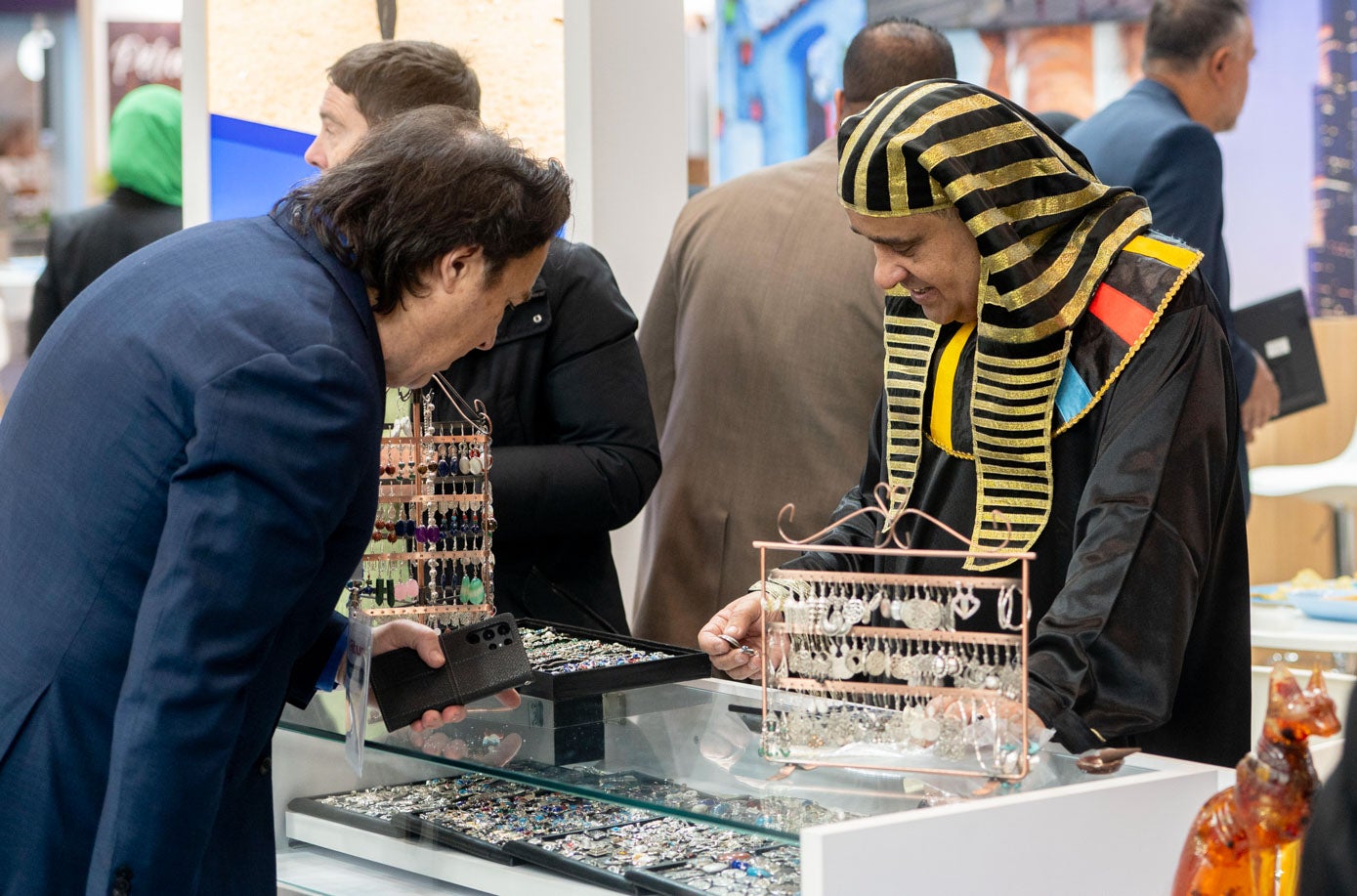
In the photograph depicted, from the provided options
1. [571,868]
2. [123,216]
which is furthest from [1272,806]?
[123,216]

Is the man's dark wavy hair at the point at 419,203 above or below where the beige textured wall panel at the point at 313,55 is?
below

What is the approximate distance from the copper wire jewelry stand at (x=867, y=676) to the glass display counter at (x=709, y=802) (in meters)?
0.03

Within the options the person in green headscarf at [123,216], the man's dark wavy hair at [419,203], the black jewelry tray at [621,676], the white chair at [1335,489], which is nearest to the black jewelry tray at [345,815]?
the black jewelry tray at [621,676]

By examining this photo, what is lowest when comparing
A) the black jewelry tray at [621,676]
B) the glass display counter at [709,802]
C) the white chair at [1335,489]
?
the glass display counter at [709,802]

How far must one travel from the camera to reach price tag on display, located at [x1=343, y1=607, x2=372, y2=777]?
6.13 ft

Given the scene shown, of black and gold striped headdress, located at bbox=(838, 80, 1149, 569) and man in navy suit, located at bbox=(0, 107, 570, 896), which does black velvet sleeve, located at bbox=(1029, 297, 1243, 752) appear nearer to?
black and gold striped headdress, located at bbox=(838, 80, 1149, 569)

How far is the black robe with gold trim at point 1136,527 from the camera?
1.83m

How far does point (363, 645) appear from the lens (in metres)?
1.87

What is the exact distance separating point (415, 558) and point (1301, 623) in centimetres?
255

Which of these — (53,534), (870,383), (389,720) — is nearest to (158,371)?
(53,534)

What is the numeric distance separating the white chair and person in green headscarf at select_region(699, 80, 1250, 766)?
342cm

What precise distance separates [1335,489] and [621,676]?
3841 millimetres

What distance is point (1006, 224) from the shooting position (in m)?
2.00

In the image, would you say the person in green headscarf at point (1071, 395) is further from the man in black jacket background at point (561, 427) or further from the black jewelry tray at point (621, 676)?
the man in black jacket background at point (561, 427)
